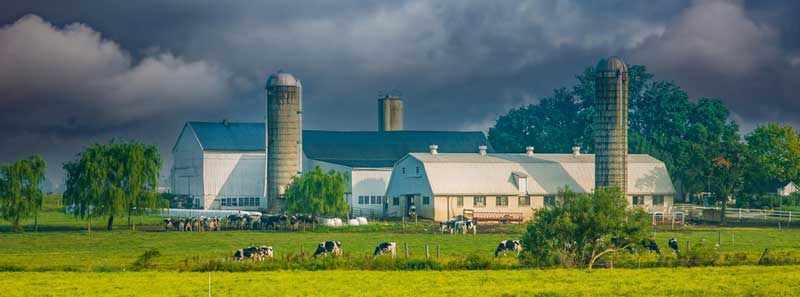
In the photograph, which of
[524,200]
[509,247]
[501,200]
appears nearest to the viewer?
[509,247]

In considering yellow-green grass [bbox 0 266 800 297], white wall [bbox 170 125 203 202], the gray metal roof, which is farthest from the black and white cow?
the gray metal roof

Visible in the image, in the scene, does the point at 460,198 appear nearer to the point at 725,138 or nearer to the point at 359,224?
the point at 359,224

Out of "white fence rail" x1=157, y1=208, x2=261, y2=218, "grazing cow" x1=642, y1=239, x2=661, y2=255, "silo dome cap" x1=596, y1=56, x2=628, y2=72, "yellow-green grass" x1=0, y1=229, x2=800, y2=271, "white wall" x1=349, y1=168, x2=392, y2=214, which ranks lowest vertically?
"yellow-green grass" x1=0, y1=229, x2=800, y2=271

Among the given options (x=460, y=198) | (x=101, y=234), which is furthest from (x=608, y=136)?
(x=101, y=234)

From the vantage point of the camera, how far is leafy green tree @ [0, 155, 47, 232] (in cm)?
6359

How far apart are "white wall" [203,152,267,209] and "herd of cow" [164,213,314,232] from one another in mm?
18218

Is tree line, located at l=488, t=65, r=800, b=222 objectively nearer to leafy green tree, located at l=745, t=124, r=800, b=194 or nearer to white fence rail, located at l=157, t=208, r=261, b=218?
leafy green tree, located at l=745, t=124, r=800, b=194

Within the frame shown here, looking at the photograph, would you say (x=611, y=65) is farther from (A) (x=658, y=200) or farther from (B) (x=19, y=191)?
(B) (x=19, y=191)

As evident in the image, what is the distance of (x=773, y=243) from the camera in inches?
2149

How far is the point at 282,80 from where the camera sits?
271 ft

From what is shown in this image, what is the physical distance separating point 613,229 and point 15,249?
82.7ft

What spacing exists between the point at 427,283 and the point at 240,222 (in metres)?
34.8

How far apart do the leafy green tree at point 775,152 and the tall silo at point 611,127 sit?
1041cm

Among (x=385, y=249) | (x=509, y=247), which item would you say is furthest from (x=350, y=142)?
(x=385, y=249)
